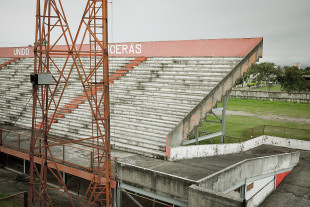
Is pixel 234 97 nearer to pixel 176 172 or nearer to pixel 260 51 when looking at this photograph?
pixel 260 51

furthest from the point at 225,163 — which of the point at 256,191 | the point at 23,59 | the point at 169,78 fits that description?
the point at 23,59

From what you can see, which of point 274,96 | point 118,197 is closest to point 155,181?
point 118,197

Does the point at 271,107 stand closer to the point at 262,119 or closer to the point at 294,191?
the point at 262,119

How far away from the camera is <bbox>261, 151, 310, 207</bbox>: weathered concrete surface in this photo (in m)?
12.7

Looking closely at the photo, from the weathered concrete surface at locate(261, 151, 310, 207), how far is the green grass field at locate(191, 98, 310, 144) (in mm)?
4265

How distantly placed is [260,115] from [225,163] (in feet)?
59.9

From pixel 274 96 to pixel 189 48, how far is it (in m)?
24.9

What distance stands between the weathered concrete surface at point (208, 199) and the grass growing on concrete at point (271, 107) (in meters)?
23.6

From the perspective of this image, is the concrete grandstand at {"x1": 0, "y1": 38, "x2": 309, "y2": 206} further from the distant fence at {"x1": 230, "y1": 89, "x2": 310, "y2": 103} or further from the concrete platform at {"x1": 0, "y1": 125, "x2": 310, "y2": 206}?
the distant fence at {"x1": 230, "y1": 89, "x2": 310, "y2": 103}

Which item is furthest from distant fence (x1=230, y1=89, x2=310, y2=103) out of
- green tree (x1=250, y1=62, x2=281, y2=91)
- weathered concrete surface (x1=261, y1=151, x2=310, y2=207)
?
weathered concrete surface (x1=261, y1=151, x2=310, y2=207)

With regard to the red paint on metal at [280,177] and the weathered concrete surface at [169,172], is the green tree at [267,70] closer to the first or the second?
the red paint on metal at [280,177]

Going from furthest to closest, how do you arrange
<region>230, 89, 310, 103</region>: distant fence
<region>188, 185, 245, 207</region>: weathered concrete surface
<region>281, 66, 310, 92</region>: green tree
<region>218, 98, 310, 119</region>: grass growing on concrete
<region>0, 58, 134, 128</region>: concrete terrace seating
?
<region>281, 66, 310, 92</region>: green tree, <region>230, 89, 310, 103</region>: distant fence, <region>218, 98, 310, 119</region>: grass growing on concrete, <region>0, 58, 134, 128</region>: concrete terrace seating, <region>188, 185, 245, 207</region>: weathered concrete surface

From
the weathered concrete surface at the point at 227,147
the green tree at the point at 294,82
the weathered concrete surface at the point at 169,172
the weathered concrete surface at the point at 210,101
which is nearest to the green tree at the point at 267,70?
the green tree at the point at 294,82

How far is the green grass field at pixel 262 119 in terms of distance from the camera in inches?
835
